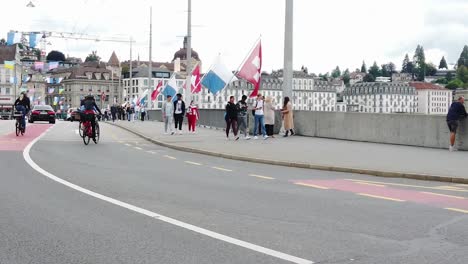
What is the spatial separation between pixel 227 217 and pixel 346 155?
35.2 feet

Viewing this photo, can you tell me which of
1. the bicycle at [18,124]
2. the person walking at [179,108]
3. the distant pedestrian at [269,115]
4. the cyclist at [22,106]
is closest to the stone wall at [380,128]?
the distant pedestrian at [269,115]

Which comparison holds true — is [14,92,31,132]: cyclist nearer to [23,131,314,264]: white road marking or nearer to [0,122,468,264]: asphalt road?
[0,122,468,264]: asphalt road

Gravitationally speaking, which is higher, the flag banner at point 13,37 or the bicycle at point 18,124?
the flag banner at point 13,37

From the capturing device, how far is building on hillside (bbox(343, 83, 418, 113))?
37.3m

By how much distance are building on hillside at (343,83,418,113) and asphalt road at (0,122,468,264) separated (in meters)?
23.2

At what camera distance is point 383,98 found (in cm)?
4078

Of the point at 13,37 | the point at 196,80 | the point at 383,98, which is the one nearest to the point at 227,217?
the point at 196,80

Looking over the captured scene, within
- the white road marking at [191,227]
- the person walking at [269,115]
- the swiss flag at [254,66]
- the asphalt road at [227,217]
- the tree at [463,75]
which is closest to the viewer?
the white road marking at [191,227]

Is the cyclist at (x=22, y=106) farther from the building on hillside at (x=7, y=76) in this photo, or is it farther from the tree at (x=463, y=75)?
the building on hillside at (x=7, y=76)

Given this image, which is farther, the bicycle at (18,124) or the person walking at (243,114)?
the bicycle at (18,124)

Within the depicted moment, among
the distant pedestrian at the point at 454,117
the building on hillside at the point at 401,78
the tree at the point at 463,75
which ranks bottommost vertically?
the distant pedestrian at the point at 454,117

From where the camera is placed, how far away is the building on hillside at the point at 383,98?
37.3m

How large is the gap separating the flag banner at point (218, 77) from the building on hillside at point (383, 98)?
27.1ft

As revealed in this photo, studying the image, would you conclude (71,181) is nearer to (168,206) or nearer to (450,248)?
(168,206)
